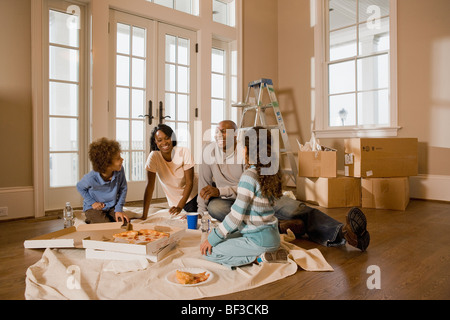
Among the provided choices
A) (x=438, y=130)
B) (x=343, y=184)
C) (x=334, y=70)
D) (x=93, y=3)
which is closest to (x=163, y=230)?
→ (x=343, y=184)

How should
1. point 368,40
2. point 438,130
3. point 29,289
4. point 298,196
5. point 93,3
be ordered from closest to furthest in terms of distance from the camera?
point 29,289 → point 93,3 → point 438,130 → point 298,196 → point 368,40

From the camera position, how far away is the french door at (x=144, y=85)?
3.54 meters

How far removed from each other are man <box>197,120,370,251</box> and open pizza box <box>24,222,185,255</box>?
1.64ft

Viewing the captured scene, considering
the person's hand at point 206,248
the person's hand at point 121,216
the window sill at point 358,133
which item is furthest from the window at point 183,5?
the person's hand at point 206,248

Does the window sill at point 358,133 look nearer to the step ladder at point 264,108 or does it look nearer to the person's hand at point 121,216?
the step ladder at point 264,108

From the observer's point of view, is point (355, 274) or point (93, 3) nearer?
point (355, 274)

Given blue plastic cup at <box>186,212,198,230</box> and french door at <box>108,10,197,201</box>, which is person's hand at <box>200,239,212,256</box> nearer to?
blue plastic cup at <box>186,212,198,230</box>

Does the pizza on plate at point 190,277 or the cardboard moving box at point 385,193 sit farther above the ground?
the cardboard moving box at point 385,193

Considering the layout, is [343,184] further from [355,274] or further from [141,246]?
[141,246]

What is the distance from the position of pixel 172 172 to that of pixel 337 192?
170 centimetres

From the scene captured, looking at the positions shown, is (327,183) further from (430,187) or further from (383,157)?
(430,187)

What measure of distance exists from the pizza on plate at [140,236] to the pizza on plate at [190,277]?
368 millimetres
